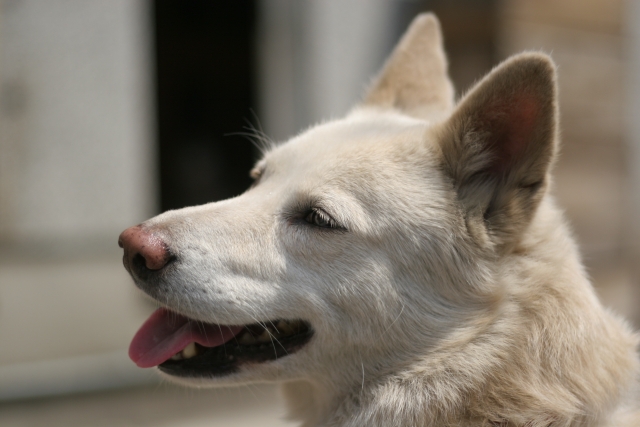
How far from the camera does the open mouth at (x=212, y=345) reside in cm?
230

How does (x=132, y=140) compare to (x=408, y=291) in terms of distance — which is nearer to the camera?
(x=408, y=291)

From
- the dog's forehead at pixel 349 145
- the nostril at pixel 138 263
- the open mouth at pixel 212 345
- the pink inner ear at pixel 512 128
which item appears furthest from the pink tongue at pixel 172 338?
the pink inner ear at pixel 512 128

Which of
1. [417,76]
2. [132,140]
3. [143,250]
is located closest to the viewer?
[143,250]

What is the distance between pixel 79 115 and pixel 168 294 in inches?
146

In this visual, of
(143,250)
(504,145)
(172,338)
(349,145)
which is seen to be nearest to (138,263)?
(143,250)

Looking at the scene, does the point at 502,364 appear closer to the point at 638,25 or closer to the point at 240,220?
the point at 240,220

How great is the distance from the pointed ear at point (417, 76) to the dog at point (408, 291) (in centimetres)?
77

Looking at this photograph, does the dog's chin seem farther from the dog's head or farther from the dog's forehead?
the dog's forehead

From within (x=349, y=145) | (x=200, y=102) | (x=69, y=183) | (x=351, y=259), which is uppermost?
(x=349, y=145)

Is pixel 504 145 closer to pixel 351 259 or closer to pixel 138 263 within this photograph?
pixel 351 259

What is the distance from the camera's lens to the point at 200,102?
10.2m

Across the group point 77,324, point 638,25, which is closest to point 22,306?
point 77,324

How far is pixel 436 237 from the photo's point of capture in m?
2.30

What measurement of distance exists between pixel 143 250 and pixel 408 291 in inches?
37.4
